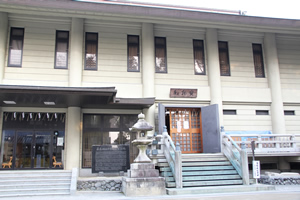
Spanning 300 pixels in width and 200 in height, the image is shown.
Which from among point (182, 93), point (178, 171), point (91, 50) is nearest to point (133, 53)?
point (91, 50)

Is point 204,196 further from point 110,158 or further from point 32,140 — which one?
point 32,140

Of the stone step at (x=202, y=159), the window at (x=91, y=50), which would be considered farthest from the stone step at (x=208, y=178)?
the window at (x=91, y=50)

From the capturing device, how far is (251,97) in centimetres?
1719

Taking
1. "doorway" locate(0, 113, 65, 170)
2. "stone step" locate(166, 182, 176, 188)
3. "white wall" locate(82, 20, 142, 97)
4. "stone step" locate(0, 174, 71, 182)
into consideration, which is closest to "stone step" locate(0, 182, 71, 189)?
"stone step" locate(0, 174, 71, 182)

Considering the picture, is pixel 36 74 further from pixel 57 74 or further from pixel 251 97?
pixel 251 97

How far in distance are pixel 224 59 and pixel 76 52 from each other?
8.92 metres

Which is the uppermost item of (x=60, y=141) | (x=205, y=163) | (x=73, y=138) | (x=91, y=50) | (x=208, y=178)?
(x=91, y=50)

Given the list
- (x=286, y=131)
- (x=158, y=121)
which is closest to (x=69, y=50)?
(x=158, y=121)

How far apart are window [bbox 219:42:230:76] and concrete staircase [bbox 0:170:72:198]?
10.7 m

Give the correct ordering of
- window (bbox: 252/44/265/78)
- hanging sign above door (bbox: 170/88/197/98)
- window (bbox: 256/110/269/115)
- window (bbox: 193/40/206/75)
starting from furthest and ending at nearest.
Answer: window (bbox: 252/44/265/78), window (bbox: 256/110/269/115), window (bbox: 193/40/206/75), hanging sign above door (bbox: 170/88/197/98)

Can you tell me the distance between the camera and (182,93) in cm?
1634

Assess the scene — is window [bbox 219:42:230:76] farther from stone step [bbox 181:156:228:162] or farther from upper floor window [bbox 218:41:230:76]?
stone step [bbox 181:156:228:162]

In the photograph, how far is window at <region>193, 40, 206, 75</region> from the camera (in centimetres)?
1722

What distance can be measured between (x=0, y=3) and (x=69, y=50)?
395 cm
